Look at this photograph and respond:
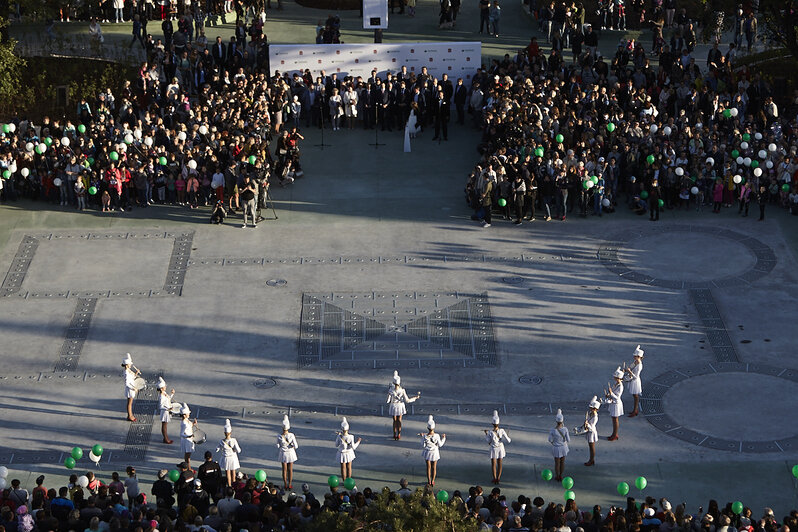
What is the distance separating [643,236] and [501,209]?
3.98m

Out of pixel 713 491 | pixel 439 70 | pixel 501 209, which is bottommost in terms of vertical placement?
pixel 713 491

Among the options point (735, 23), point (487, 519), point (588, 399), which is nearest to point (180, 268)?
point (588, 399)

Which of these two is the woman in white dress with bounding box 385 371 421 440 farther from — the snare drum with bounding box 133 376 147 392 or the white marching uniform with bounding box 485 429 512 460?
the snare drum with bounding box 133 376 147 392

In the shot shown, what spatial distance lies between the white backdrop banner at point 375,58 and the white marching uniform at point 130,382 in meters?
19.8

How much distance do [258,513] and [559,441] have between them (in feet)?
19.8

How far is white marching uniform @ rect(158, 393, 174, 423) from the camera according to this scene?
2634cm

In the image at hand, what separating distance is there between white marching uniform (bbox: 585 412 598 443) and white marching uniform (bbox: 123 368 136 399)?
9087 mm

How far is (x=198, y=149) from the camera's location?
125ft

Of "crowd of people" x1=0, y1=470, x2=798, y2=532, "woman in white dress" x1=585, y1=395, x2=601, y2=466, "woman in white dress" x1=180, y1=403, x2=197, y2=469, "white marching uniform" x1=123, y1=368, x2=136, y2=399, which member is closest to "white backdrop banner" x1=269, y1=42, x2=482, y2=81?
"white marching uniform" x1=123, y1=368, x2=136, y2=399

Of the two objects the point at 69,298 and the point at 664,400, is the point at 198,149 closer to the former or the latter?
the point at 69,298

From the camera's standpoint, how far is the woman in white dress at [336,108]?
141 ft

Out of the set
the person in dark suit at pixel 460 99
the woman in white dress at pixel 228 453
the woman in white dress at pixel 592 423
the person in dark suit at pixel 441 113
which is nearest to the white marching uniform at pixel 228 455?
the woman in white dress at pixel 228 453

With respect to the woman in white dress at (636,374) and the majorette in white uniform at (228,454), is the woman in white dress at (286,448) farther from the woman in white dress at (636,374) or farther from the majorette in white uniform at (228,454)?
the woman in white dress at (636,374)

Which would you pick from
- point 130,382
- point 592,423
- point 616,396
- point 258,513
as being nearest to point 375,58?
point 130,382
